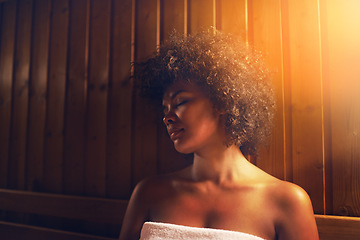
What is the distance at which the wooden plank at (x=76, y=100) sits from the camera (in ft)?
6.14

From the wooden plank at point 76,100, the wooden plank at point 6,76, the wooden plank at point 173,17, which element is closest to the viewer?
the wooden plank at point 173,17

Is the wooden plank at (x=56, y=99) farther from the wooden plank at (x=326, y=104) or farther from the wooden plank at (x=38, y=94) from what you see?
the wooden plank at (x=326, y=104)

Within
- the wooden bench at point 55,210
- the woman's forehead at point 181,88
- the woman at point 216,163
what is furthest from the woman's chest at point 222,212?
the wooden bench at point 55,210

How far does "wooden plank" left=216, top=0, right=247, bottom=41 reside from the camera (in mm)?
1472

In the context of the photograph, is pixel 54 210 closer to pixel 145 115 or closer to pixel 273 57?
pixel 145 115

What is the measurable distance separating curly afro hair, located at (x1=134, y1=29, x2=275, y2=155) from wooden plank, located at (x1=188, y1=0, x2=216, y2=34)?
0.72 ft

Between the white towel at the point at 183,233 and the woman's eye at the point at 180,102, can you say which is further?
the woman's eye at the point at 180,102

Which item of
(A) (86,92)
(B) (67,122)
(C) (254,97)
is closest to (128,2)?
(A) (86,92)

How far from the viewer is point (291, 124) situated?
1.35 meters

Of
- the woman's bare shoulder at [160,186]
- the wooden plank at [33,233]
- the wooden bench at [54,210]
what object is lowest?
the wooden plank at [33,233]

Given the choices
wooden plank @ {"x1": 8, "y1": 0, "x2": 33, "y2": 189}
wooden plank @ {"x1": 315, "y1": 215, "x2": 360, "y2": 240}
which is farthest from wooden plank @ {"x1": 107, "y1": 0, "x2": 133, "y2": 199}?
wooden plank @ {"x1": 315, "y1": 215, "x2": 360, "y2": 240}

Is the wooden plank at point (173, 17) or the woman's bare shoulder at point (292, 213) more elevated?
the wooden plank at point (173, 17)

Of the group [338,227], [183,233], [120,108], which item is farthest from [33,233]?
[338,227]

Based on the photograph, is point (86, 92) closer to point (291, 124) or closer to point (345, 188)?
point (291, 124)
